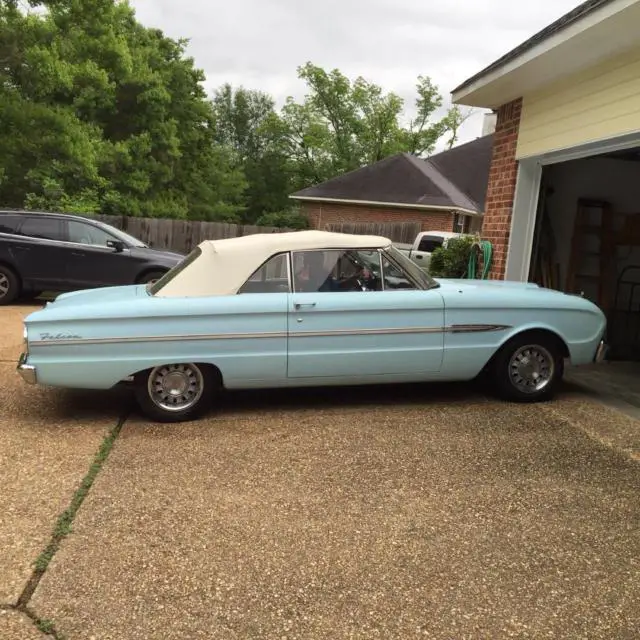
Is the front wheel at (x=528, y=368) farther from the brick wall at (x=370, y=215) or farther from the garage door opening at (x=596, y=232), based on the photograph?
the brick wall at (x=370, y=215)

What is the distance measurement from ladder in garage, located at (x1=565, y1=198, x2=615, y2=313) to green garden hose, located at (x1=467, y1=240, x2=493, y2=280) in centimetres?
161

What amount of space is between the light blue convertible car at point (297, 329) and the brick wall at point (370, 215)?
19.2 meters

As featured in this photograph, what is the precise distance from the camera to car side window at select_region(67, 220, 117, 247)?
1055 centimetres

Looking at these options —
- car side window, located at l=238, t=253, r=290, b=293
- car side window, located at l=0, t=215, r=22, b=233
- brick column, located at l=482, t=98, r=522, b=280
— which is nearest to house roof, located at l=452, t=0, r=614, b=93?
brick column, located at l=482, t=98, r=522, b=280

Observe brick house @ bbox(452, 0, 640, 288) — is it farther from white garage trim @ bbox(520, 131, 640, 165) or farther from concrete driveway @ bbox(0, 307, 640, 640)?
concrete driveway @ bbox(0, 307, 640, 640)

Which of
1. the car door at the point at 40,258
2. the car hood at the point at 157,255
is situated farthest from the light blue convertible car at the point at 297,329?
the car door at the point at 40,258

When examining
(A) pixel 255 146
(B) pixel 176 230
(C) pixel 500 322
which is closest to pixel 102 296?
(C) pixel 500 322

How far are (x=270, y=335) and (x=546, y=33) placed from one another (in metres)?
3.86

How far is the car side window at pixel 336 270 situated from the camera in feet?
16.0

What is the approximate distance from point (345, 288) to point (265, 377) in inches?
38.6

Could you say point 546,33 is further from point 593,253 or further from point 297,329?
point 593,253

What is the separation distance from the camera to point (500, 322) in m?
5.08

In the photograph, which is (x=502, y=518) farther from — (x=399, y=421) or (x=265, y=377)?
(x=265, y=377)

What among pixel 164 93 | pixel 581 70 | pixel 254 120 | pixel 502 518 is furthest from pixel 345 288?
pixel 254 120
